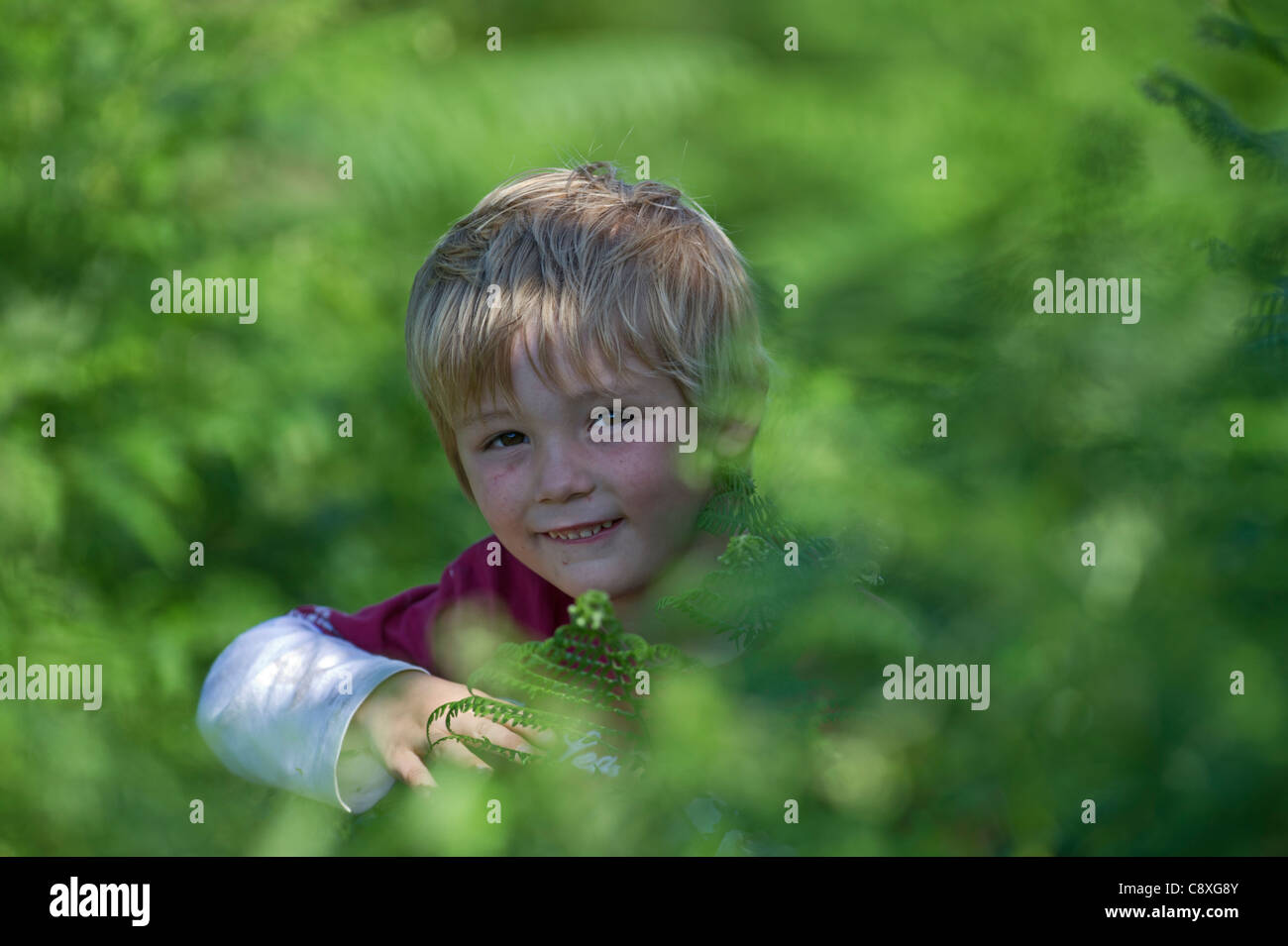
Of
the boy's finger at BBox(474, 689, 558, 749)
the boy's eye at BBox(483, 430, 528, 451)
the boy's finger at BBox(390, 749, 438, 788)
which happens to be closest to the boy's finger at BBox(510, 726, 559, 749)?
the boy's finger at BBox(474, 689, 558, 749)

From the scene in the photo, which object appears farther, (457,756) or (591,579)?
(591,579)

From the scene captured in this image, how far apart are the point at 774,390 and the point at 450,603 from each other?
20.3 inches

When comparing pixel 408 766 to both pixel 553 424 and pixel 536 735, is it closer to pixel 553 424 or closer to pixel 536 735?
pixel 536 735

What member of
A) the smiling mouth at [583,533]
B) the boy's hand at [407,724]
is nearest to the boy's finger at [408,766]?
the boy's hand at [407,724]

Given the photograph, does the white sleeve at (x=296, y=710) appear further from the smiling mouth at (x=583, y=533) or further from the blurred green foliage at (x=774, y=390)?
the smiling mouth at (x=583, y=533)

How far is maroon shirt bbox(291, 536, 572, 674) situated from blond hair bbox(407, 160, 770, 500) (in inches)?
6.4

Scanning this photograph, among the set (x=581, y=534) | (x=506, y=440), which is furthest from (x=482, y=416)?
(x=581, y=534)

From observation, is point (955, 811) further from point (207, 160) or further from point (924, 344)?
point (207, 160)

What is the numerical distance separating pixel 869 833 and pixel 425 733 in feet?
1.44

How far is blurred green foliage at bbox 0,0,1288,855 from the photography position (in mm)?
847

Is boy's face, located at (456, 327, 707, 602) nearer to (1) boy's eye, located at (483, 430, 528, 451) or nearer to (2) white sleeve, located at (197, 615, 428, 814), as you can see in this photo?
(1) boy's eye, located at (483, 430, 528, 451)

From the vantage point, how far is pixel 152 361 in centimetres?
274

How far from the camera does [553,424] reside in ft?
3.74

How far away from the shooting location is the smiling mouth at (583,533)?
1.19 meters
